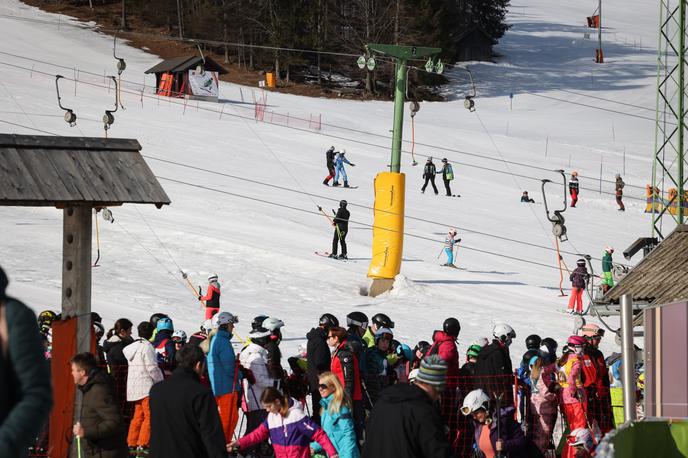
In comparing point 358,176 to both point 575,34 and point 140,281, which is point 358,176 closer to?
point 140,281

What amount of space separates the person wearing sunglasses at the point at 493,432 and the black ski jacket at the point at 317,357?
179 cm

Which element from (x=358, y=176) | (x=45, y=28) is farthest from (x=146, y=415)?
(x=45, y=28)

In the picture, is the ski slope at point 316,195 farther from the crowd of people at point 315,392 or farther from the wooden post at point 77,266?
the wooden post at point 77,266

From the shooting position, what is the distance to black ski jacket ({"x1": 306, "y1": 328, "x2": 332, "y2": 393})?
10438mm

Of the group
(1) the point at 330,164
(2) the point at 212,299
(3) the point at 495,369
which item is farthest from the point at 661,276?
(1) the point at 330,164

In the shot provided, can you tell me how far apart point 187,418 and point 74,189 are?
2406 mm

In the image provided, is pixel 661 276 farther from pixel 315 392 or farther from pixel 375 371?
pixel 315 392

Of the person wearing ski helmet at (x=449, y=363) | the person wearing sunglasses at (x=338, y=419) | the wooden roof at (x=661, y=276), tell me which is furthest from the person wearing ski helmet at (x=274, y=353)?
the wooden roof at (x=661, y=276)

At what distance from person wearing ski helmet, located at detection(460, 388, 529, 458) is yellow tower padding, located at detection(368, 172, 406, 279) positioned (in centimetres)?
1413

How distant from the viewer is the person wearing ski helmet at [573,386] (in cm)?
1061

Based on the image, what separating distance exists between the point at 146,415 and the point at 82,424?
264 centimetres

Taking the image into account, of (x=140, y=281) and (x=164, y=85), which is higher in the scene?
(x=164, y=85)

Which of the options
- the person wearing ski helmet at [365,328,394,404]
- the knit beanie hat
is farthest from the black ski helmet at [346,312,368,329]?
the knit beanie hat

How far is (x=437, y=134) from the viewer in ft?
167
